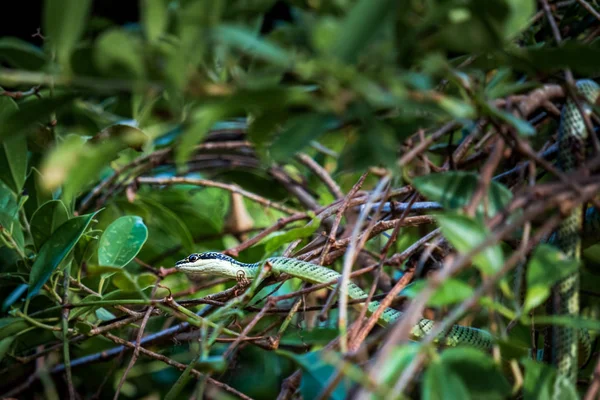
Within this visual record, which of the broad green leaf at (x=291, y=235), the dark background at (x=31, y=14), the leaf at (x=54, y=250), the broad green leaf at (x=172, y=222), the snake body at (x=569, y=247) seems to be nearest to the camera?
the snake body at (x=569, y=247)

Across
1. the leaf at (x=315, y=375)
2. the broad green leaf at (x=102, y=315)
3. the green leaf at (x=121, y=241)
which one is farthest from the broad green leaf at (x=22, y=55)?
the broad green leaf at (x=102, y=315)

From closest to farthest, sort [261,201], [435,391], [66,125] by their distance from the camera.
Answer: [435,391] → [261,201] → [66,125]

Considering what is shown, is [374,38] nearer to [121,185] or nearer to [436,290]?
[436,290]

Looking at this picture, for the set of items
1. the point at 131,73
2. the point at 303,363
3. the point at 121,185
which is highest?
the point at 131,73

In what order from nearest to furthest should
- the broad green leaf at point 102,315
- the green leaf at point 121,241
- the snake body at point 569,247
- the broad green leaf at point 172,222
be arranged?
1. the snake body at point 569,247
2. the green leaf at point 121,241
3. the broad green leaf at point 102,315
4. the broad green leaf at point 172,222

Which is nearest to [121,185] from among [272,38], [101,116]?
[101,116]

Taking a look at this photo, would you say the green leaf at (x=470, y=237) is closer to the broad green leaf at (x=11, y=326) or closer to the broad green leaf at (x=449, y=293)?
the broad green leaf at (x=449, y=293)
